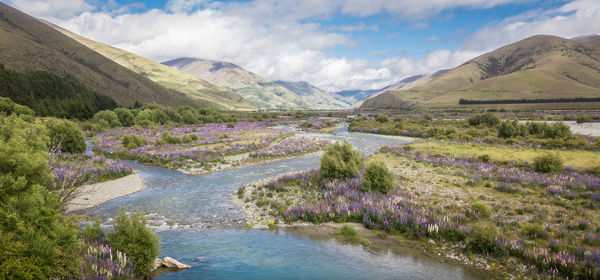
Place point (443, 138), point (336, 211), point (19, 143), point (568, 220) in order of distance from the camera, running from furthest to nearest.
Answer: point (443, 138) < point (336, 211) < point (568, 220) < point (19, 143)

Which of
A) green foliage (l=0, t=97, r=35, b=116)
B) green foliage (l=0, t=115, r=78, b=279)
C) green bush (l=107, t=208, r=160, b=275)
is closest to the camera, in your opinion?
green foliage (l=0, t=115, r=78, b=279)

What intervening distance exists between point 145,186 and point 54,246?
1646 centimetres

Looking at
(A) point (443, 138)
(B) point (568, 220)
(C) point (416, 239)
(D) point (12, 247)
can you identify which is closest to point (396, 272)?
(C) point (416, 239)

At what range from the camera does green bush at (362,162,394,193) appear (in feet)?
61.9

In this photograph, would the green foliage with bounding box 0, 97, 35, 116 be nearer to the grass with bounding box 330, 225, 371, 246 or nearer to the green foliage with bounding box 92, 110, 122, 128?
the green foliage with bounding box 92, 110, 122, 128

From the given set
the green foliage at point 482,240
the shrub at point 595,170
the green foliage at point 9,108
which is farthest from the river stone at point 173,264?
the green foliage at point 9,108

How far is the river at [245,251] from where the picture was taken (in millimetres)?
10383

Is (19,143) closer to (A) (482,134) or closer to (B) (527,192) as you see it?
(B) (527,192)

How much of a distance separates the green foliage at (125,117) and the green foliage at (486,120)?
90.7m

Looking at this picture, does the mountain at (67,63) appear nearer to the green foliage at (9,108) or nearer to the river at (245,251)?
the green foliage at (9,108)

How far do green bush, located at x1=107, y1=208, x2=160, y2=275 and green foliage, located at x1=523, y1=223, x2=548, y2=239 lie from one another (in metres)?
15.1

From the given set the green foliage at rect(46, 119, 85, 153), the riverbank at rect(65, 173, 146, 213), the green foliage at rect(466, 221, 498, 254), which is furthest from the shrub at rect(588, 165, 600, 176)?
the green foliage at rect(46, 119, 85, 153)

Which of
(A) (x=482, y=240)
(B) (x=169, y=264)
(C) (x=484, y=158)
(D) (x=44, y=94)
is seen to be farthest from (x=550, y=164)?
(D) (x=44, y=94)

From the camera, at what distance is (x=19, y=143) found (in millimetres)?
10461
